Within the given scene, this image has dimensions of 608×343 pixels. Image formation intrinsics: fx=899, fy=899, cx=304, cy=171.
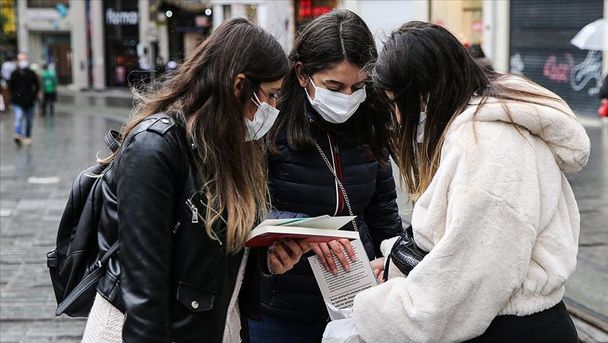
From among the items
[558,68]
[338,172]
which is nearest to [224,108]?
[338,172]

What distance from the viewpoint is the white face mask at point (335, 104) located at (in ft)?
10.2

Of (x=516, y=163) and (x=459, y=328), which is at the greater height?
(x=516, y=163)

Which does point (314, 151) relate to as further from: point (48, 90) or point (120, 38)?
point (120, 38)

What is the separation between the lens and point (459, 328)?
6.91 feet

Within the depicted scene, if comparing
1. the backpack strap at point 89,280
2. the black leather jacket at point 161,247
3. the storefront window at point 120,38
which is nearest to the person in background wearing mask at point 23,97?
the backpack strap at point 89,280

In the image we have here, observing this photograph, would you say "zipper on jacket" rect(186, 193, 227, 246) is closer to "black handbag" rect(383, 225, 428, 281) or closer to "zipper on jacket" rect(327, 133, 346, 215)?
"black handbag" rect(383, 225, 428, 281)

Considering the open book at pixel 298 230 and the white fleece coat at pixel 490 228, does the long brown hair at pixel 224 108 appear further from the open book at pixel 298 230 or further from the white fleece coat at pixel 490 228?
the white fleece coat at pixel 490 228

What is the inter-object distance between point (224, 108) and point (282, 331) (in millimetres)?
1062

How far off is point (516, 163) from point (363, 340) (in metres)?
0.60

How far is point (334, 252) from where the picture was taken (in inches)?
113

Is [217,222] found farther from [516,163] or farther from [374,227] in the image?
[374,227]

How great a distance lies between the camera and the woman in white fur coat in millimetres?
2043

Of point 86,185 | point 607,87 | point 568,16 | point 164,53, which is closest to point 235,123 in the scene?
point 86,185

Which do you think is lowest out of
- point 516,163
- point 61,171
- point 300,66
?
point 61,171
